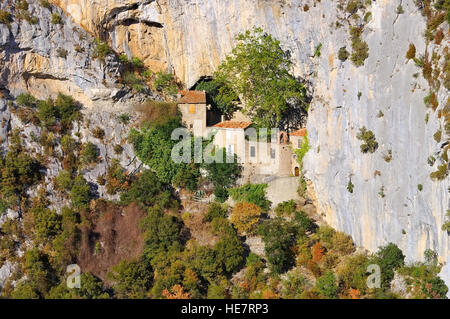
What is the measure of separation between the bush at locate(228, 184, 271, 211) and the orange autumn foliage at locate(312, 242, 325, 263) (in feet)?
15.4

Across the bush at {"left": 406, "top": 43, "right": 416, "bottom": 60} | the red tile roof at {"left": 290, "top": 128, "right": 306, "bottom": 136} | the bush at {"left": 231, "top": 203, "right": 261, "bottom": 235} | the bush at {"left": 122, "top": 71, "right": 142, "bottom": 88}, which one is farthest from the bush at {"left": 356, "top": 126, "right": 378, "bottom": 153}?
the bush at {"left": 122, "top": 71, "right": 142, "bottom": 88}

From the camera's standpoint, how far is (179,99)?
46.1 meters

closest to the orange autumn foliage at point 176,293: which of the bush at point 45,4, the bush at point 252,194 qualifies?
the bush at point 252,194

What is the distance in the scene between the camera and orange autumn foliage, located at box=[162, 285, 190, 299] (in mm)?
36125

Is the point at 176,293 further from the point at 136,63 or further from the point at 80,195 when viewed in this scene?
the point at 136,63

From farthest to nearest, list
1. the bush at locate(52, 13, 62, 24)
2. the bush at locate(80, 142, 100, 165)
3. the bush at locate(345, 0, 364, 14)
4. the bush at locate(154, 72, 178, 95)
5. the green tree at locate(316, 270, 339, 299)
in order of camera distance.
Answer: the bush at locate(154, 72, 178, 95)
the bush at locate(52, 13, 62, 24)
the bush at locate(80, 142, 100, 165)
the bush at locate(345, 0, 364, 14)
the green tree at locate(316, 270, 339, 299)

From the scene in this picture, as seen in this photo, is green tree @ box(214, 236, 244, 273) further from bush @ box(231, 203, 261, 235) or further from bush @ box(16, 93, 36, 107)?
bush @ box(16, 93, 36, 107)

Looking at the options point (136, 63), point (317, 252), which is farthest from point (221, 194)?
point (136, 63)

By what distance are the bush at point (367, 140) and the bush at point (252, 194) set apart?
312 inches

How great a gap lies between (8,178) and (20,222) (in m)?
2.77

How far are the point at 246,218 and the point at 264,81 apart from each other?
892 centimetres

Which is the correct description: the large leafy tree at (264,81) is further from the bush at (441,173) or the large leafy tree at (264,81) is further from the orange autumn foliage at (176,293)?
the bush at (441,173)

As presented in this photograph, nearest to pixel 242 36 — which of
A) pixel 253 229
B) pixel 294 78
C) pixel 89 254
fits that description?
pixel 294 78

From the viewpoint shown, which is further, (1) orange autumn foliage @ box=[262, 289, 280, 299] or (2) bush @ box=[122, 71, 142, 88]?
(2) bush @ box=[122, 71, 142, 88]
